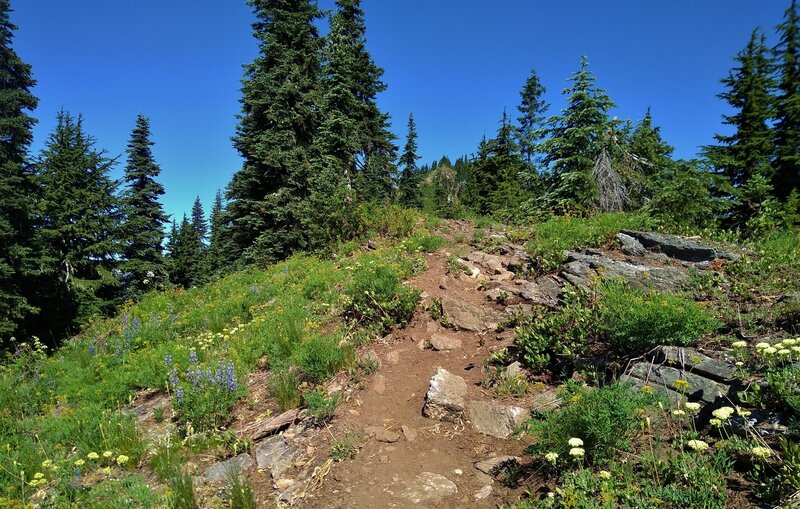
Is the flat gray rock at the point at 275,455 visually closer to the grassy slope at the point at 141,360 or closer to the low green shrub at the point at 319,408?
the low green shrub at the point at 319,408

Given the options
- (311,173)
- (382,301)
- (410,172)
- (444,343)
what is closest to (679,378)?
(444,343)

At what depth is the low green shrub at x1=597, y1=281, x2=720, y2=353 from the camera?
435 cm

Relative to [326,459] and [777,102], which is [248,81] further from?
[777,102]

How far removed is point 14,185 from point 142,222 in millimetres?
6417

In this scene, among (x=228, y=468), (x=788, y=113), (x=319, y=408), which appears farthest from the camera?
(x=788, y=113)

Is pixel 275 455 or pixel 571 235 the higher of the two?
pixel 571 235

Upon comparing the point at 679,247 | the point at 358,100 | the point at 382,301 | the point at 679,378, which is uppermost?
the point at 358,100

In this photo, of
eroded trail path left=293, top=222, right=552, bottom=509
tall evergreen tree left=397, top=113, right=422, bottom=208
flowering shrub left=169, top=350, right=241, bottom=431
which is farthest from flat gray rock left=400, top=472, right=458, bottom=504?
tall evergreen tree left=397, top=113, right=422, bottom=208

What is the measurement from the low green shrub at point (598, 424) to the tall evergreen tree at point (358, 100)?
488 inches

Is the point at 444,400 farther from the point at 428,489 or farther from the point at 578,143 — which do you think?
the point at 578,143

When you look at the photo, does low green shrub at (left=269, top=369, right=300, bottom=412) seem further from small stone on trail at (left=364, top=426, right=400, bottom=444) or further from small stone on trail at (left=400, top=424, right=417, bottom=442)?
small stone on trail at (left=400, top=424, right=417, bottom=442)

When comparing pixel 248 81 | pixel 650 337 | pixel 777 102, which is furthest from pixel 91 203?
pixel 777 102

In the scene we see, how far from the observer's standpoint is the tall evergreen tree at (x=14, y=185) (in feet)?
54.2

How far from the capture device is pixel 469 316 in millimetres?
6691
